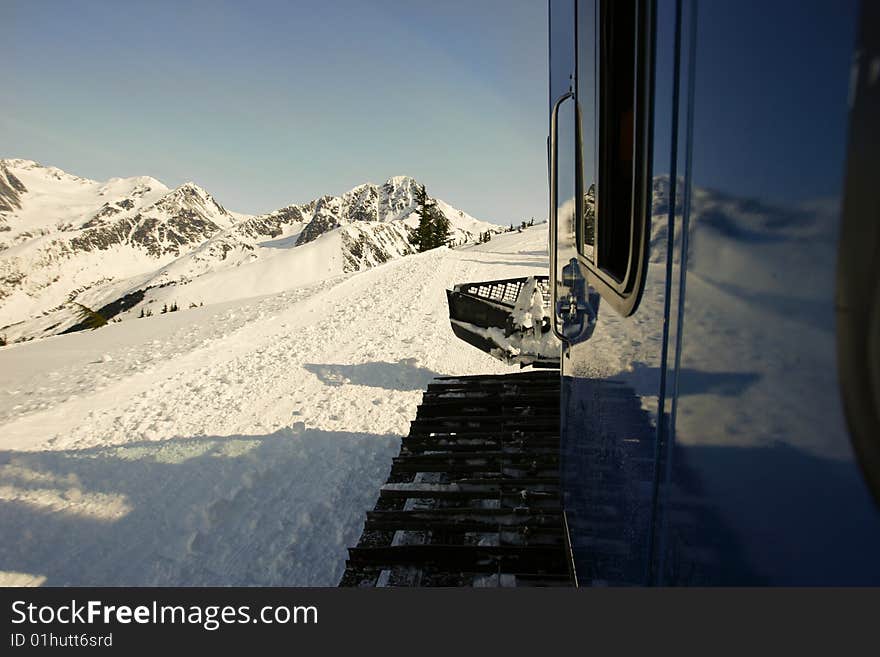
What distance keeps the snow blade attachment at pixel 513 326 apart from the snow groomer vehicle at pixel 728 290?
148 inches

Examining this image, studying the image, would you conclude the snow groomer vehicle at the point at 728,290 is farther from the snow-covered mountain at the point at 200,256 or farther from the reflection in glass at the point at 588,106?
the snow-covered mountain at the point at 200,256

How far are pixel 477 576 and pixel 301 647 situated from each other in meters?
1.82

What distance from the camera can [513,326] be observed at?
19.5 feet

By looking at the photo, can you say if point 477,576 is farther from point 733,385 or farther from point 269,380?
point 269,380

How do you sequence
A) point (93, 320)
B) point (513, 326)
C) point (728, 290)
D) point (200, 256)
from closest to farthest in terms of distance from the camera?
point (728, 290), point (513, 326), point (93, 320), point (200, 256)

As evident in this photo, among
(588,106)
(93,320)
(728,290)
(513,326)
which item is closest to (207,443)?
(513,326)

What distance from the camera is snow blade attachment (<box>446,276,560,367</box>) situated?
588 cm

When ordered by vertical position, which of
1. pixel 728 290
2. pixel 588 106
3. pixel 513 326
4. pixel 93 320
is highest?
pixel 588 106

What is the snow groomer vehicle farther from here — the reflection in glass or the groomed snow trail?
the groomed snow trail

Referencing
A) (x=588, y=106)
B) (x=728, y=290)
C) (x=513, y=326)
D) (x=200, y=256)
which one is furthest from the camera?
(x=200, y=256)

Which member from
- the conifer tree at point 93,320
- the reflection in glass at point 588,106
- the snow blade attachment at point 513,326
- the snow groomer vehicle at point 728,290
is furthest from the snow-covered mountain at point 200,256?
the snow groomer vehicle at point 728,290

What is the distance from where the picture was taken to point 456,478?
11.7ft

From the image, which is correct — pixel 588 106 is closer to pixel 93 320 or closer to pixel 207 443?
pixel 207 443

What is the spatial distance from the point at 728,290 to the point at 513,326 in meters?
5.30
